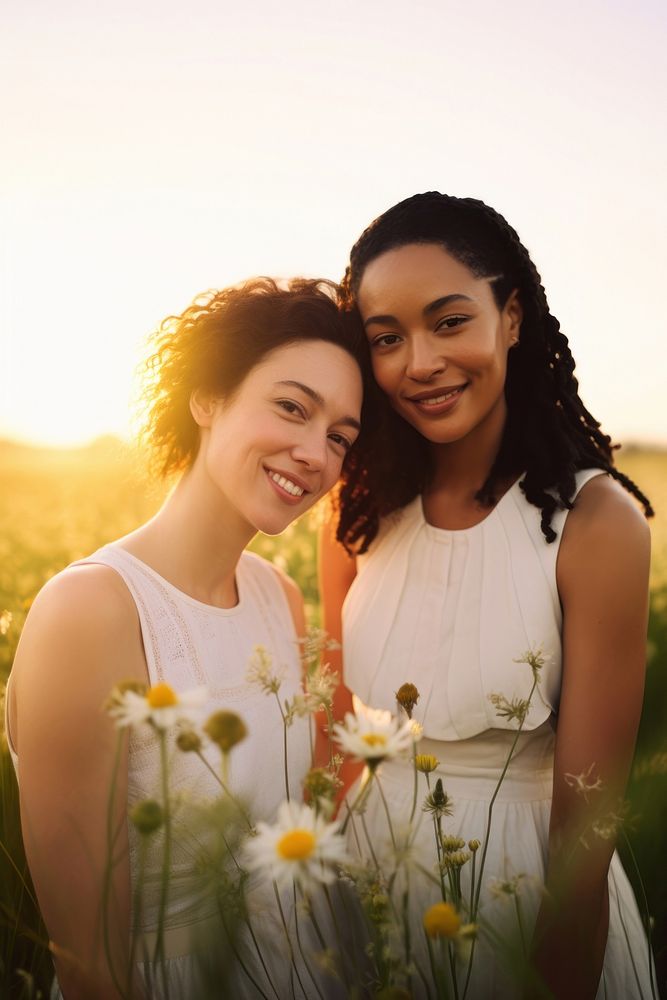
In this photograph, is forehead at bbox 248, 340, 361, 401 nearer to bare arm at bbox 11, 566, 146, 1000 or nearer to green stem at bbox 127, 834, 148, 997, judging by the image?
bare arm at bbox 11, 566, 146, 1000

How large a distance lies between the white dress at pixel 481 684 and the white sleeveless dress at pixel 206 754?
0.31 metres

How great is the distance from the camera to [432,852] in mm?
2270

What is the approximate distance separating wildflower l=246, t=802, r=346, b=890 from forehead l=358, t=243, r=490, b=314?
1703 mm

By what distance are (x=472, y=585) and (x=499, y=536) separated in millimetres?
177

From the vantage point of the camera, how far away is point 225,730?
95cm

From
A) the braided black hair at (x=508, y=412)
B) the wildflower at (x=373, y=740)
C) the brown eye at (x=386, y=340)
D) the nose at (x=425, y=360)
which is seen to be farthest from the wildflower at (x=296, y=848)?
the brown eye at (x=386, y=340)

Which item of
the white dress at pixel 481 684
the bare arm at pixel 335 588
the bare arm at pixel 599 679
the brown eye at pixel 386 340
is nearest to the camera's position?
the bare arm at pixel 599 679

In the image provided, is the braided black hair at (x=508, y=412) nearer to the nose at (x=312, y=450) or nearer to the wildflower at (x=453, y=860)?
the nose at (x=312, y=450)

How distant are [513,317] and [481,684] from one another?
1200 millimetres

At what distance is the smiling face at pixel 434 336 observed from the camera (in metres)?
2.31

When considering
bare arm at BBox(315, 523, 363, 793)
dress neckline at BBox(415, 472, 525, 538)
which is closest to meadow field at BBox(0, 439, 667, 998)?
bare arm at BBox(315, 523, 363, 793)

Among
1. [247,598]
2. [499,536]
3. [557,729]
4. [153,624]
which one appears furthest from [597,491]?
[153,624]

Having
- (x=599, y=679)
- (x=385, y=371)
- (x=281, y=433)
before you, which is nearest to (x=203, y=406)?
(x=281, y=433)

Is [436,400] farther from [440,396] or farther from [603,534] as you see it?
[603,534]
